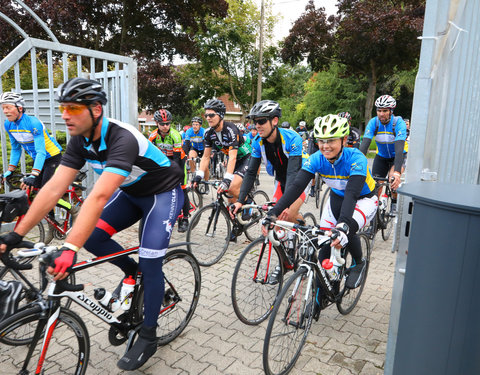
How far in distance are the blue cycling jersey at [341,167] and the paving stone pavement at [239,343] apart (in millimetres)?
1346

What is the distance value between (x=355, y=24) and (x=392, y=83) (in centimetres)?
1443

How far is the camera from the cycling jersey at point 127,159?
2346 mm

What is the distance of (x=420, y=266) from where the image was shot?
5.76ft

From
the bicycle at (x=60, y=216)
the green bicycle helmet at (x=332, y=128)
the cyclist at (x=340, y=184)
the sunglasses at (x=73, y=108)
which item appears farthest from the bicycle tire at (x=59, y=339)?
the bicycle at (x=60, y=216)

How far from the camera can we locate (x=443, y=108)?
3041 mm

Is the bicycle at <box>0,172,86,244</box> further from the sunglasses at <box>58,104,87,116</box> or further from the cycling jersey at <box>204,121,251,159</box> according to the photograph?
the sunglasses at <box>58,104,87,116</box>

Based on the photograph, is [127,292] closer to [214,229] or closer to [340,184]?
[340,184]

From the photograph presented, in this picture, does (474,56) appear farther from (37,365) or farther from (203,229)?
(37,365)

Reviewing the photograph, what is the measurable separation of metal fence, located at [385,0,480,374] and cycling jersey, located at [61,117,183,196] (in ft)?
5.67

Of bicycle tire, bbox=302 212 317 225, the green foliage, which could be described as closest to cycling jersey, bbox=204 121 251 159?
bicycle tire, bbox=302 212 317 225

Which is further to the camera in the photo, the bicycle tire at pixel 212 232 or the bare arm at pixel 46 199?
the bicycle tire at pixel 212 232

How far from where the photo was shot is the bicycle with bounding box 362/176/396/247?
6.14 m

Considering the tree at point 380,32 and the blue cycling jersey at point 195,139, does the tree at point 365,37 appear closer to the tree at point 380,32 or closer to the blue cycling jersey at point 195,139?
the tree at point 380,32

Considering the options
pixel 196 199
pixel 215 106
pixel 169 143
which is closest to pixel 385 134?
pixel 215 106
